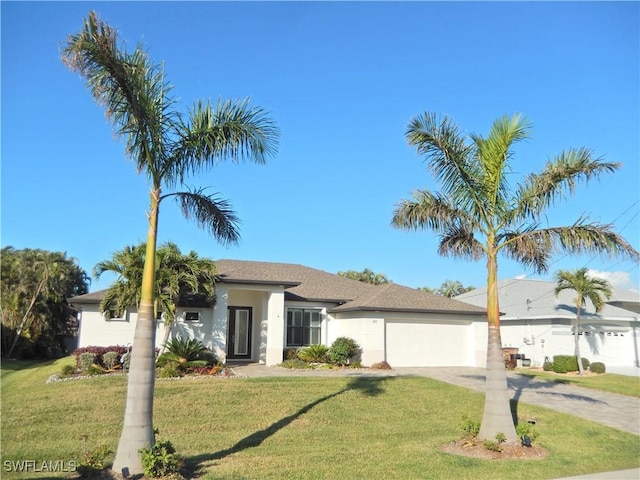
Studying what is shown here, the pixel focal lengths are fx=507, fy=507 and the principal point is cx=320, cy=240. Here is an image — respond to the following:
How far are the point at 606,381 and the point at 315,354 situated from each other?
12.5 m

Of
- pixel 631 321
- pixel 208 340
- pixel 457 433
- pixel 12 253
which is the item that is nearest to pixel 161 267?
pixel 208 340

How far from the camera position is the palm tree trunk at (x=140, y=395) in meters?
7.48

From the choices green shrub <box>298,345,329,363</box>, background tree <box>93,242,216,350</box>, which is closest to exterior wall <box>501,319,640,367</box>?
green shrub <box>298,345,329,363</box>

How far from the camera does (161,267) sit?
18203 mm

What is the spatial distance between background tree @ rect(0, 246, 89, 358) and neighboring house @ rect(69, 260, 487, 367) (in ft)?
40.8

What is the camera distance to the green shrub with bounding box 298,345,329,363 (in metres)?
21.9

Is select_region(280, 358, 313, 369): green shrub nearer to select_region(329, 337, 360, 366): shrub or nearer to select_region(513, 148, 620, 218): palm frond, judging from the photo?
select_region(329, 337, 360, 366): shrub

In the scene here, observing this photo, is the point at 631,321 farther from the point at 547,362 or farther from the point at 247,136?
the point at 247,136

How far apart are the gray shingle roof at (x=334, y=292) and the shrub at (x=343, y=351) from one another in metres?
1.52

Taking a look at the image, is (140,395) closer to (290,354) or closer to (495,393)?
(495,393)

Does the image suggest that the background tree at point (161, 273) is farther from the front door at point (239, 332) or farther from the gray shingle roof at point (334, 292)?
the front door at point (239, 332)

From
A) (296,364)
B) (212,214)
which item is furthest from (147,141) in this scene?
(296,364)

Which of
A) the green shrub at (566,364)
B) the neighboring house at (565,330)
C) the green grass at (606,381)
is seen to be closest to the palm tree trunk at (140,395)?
the green grass at (606,381)

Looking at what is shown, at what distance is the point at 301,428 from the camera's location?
38.5 feet
